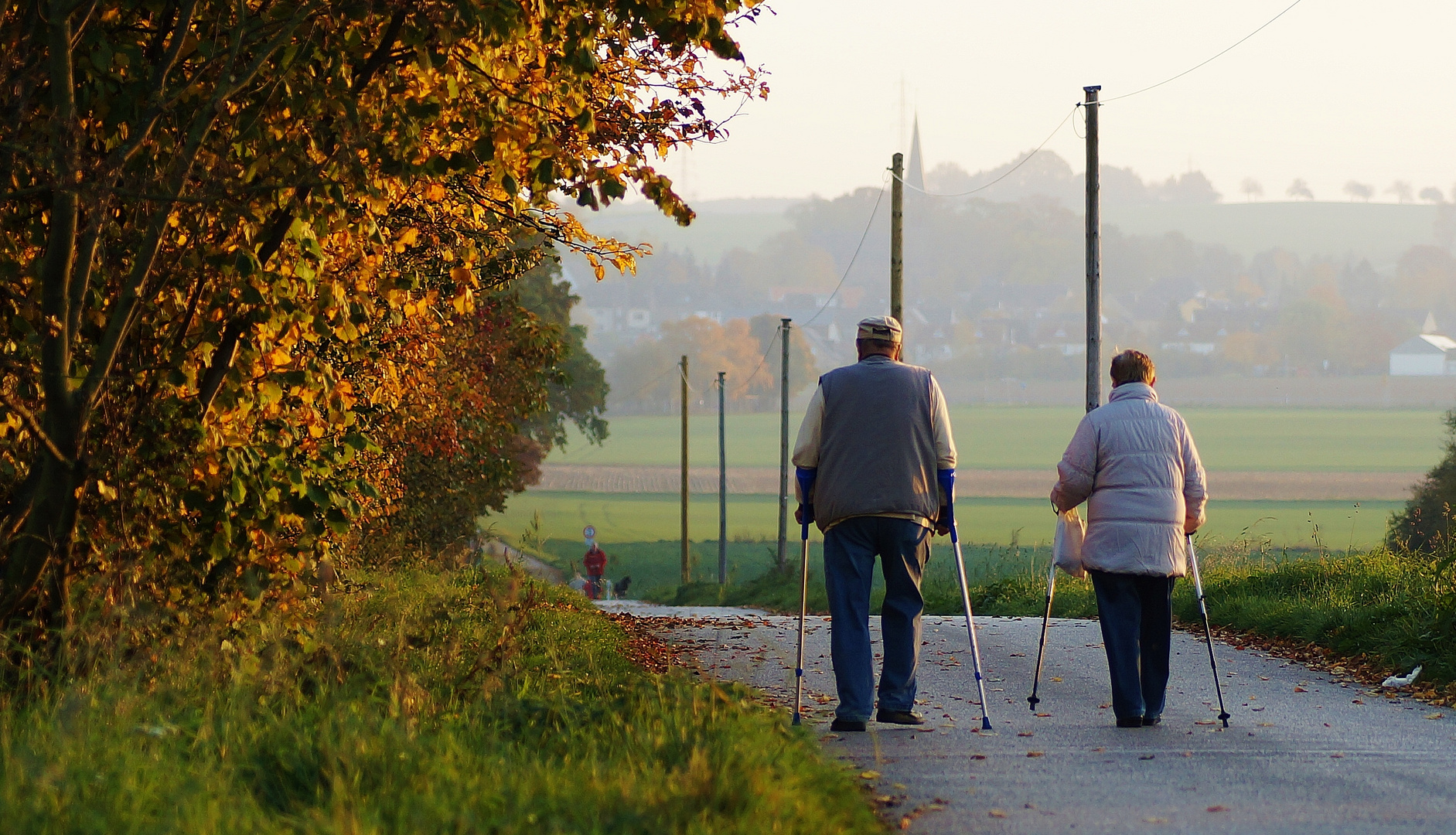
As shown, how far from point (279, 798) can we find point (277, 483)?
96.4 inches

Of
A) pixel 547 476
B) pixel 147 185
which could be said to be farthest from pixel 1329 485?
pixel 147 185

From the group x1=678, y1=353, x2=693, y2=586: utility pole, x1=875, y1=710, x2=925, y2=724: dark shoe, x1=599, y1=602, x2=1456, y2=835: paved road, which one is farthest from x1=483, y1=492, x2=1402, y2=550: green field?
x1=875, y1=710, x2=925, y2=724: dark shoe

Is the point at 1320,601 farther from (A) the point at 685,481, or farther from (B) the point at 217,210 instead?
(A) the point at 685,481

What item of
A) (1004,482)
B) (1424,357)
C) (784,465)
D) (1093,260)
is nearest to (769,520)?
(1004,482)

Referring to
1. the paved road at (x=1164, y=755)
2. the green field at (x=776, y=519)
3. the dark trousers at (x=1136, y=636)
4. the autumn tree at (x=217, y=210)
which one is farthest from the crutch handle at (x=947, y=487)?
the green field at (x=776, y=519)

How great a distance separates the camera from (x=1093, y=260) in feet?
64.5

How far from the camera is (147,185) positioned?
6633 millimetres

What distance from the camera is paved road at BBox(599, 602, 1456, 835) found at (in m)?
5.43

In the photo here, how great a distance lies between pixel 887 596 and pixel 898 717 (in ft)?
1.93

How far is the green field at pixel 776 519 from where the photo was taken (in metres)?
66.0

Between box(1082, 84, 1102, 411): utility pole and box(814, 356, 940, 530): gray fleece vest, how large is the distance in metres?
12.7

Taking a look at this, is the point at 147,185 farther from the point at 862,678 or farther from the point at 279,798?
the point at 862,678

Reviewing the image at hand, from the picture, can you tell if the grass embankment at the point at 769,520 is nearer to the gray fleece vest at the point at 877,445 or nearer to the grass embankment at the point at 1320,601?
the grass embankment at the point at 1320,601

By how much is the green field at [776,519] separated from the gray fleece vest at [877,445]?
45.8 meters
